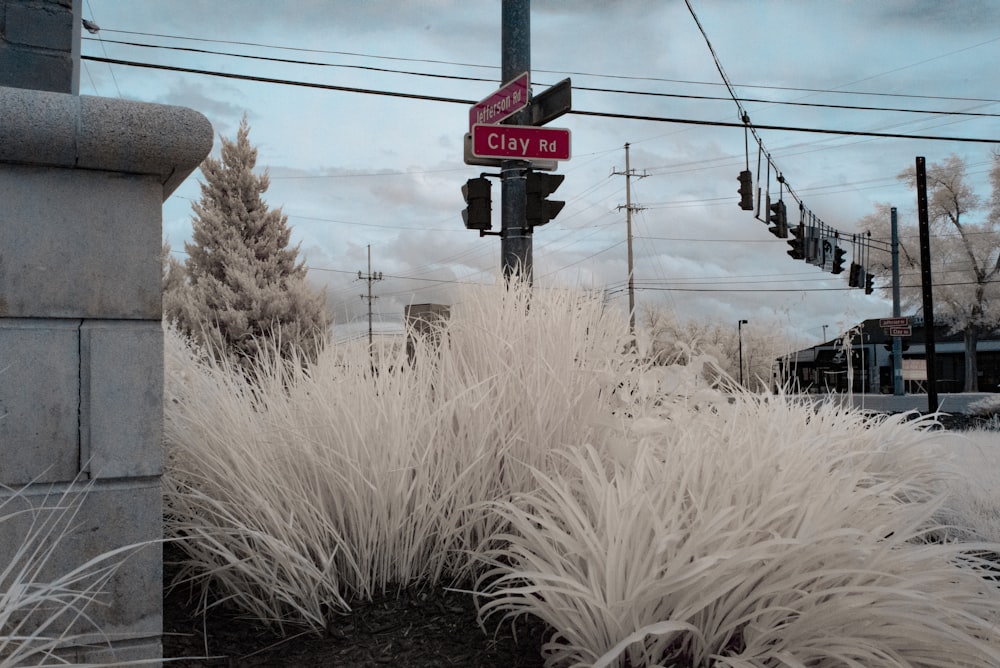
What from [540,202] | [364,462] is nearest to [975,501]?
[364,462]

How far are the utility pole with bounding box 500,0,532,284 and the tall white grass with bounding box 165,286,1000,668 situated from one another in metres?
2.82

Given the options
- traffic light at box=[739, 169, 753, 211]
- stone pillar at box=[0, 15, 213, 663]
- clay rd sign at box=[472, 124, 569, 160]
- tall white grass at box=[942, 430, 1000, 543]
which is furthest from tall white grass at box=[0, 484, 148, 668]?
traffic light at box=[739, 169, 753, 211]

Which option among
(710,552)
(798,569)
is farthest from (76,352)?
(798,569)

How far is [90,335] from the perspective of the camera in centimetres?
241

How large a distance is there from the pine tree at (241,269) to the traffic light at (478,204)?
27.2 ft

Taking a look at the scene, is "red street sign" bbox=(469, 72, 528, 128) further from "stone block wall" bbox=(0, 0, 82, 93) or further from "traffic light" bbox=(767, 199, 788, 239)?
"traffic light" bbox=(767, 199, 788, 239)

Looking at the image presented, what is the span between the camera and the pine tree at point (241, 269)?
15680 millimetres

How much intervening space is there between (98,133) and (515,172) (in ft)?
17.1

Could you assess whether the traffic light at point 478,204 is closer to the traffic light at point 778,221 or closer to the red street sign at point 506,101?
the red street sign at point 506,101

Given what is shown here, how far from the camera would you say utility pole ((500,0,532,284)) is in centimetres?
688

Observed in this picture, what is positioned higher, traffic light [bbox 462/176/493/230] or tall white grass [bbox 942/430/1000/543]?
traffic light [bbox 462/176/493/230]

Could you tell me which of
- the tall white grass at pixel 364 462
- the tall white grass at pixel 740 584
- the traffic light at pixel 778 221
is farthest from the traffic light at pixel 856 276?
the tall white grass at pixel 740 584

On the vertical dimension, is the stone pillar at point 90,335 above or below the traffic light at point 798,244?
below

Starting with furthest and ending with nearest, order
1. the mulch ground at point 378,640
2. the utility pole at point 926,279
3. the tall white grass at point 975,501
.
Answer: the utility pole at point 926,279 → the tall white grass at point 975,501 → the mulch ground at point 378,640
